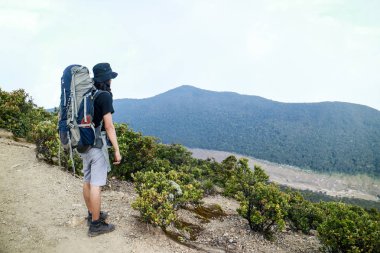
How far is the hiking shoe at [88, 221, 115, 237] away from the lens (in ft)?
20.5

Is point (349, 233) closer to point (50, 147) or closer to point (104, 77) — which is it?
point (104, 77)

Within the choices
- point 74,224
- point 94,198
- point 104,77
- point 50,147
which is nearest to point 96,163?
point 94,198

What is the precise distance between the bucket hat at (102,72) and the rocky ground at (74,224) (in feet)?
9.55

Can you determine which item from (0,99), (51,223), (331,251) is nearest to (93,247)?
(51,223)

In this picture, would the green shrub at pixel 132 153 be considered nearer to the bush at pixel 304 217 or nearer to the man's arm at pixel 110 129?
the bush at pixel 304 217

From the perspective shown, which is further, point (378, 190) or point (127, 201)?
point (378, 190)

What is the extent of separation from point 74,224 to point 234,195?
6.13m

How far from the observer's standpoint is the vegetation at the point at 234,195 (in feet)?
26.1

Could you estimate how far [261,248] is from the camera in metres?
8.97

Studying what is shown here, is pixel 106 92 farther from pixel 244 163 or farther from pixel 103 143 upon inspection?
pixel 244 163

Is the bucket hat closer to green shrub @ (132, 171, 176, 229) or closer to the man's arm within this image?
the man's arm

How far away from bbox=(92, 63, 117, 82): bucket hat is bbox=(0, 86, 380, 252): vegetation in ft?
6.37

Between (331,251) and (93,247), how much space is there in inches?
269

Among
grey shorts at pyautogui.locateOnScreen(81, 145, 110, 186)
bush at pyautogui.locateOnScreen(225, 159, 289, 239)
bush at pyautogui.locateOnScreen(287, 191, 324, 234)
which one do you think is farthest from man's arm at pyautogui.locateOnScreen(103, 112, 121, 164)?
bush at pyautogui.locateOnScreen(287, 191, 324, 234)
